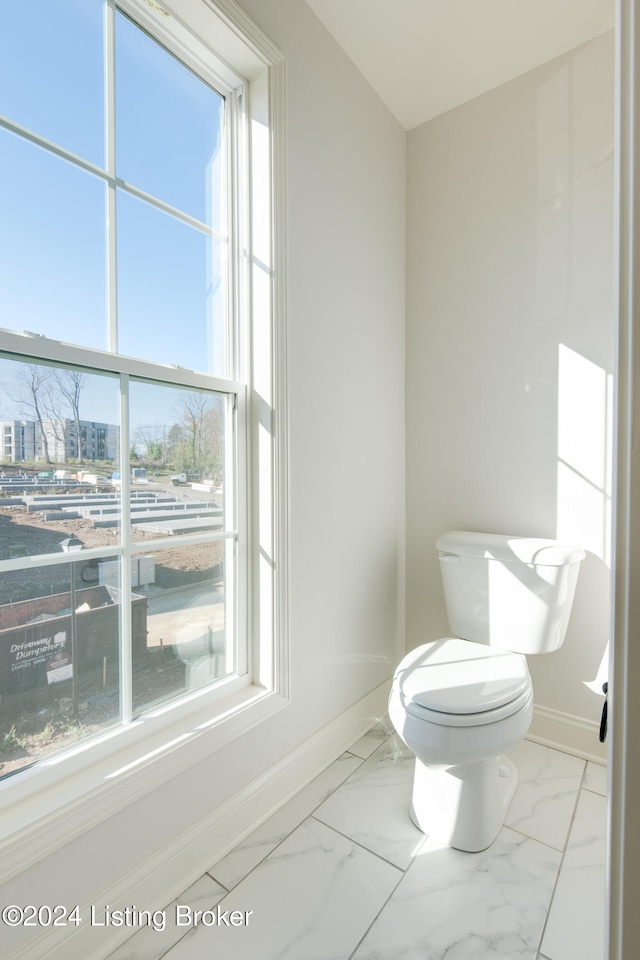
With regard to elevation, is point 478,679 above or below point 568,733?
above

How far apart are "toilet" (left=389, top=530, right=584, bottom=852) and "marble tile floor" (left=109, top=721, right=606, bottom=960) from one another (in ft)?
0.30

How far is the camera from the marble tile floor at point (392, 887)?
986 mm

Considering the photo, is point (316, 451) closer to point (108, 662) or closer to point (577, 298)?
point (108, 662)

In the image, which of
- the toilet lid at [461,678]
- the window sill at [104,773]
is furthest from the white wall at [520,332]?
the window sill at [104,773]

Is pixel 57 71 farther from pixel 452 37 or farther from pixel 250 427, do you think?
pixel 452 37

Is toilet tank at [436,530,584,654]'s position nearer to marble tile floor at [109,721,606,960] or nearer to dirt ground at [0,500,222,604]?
marble tile floor at [109,721,606,960]

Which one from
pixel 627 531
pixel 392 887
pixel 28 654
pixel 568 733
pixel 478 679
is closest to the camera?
pixel 627 531

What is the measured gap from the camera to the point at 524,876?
1155 mm

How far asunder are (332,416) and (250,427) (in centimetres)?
31

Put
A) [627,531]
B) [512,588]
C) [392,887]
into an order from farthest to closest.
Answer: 1. [512,588]
2. [392,887]
3. [627,531]

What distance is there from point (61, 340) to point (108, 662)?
2.34ft

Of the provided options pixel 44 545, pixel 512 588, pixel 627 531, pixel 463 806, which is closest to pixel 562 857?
pixel 463 806

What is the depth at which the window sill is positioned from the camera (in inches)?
33.6

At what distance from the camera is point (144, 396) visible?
3.70ft
